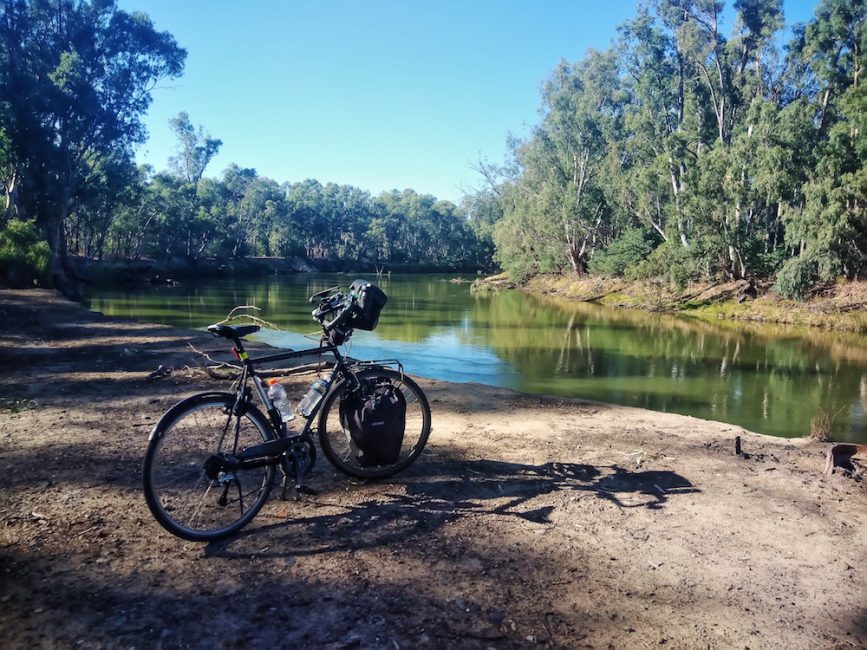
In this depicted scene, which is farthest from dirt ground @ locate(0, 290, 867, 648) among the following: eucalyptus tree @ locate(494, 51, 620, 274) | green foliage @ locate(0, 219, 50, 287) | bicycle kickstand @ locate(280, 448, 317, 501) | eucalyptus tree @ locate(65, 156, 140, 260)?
eucalyptus tree @ locate(494, 51, 620, 274)

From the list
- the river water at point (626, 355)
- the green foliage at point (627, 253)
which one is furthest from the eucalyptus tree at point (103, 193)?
the green foliage at point (627, 253)

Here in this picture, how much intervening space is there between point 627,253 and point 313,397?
121 ft

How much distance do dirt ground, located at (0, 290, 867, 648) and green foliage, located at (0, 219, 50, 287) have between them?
2158 centimetres

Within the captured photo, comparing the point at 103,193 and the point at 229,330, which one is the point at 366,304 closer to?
the point at 229,330

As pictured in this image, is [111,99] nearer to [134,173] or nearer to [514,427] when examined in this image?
[134,173]

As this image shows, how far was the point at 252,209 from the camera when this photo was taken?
74.3 meters

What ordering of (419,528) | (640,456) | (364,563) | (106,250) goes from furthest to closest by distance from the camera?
1. (106,250)
2. (640,456)
3. (419,528)
4. (364,563)

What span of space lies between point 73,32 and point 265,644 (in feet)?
127

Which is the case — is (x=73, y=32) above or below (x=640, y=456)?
above

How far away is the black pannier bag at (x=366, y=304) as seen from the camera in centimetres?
403

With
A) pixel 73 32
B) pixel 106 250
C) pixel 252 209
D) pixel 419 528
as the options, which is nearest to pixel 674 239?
pixel 419 528

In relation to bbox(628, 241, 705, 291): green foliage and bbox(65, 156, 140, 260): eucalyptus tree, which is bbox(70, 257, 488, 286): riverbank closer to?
bbox(65, 156, 140, 260): eucalyptus tree

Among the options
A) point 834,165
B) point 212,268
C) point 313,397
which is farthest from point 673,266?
point 212,268

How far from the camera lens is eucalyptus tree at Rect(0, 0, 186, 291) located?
95.3 feet
